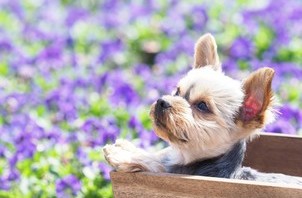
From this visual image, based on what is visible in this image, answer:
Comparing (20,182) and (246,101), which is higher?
(246,101)

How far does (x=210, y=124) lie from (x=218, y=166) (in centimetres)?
21

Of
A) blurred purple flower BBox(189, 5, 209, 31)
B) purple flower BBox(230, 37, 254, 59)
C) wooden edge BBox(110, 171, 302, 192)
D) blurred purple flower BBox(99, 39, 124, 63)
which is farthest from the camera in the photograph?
blurred purple flower BBox(189, 5, 209, 31)

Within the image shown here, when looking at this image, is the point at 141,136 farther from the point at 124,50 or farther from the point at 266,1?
the point at 266,1

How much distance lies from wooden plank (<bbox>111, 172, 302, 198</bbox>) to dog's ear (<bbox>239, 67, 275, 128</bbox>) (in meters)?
0.52

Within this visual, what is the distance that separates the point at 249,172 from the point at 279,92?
2.63 metres

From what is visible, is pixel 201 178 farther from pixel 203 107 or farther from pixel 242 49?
pixel 242 49

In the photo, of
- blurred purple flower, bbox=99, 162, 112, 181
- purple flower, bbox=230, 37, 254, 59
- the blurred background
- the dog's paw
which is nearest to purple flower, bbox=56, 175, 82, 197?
the blurred background

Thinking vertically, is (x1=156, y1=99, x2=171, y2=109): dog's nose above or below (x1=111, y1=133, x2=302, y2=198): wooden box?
above

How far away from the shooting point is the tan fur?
395 cm

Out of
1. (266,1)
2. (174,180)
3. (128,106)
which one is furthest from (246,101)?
(266,1)

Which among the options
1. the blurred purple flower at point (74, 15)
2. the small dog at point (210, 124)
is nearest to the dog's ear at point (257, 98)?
the small dog at point (210, 124)

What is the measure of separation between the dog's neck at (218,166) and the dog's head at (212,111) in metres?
0.05

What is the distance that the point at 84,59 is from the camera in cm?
786

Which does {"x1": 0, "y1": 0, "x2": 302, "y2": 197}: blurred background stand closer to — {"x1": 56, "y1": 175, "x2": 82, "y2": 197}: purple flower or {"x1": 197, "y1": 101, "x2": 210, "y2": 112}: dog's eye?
{"x1": 56, "y1": 175, "x2": 82, "y2": 197}: purple flower
